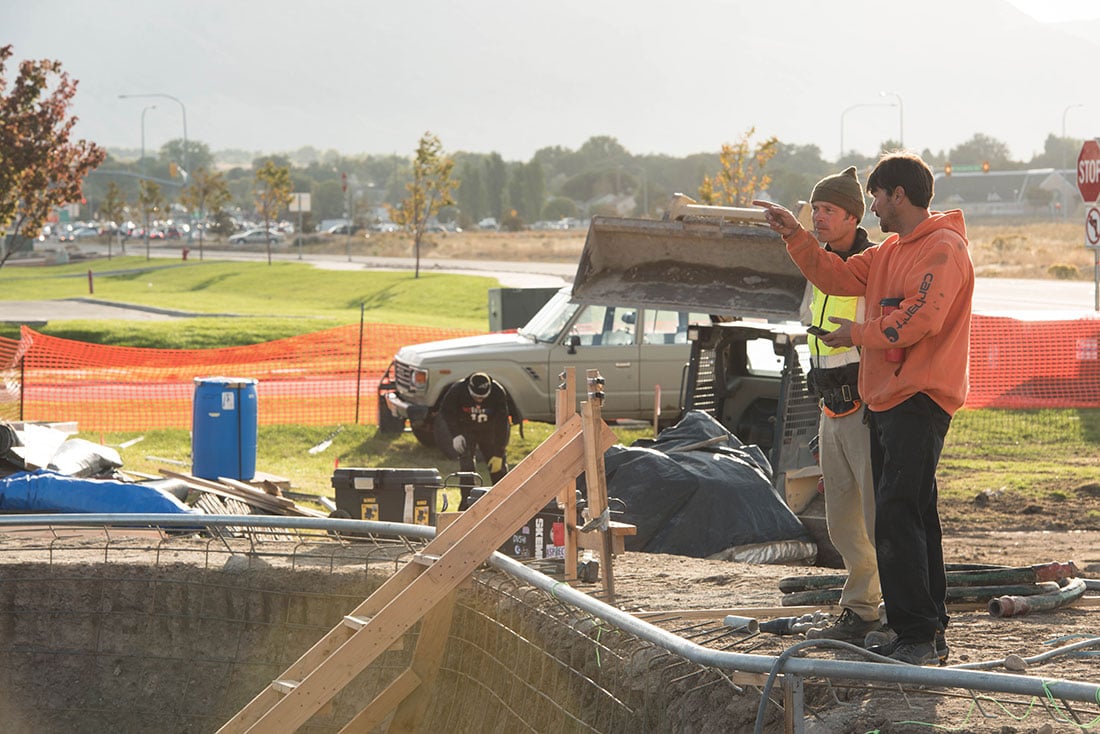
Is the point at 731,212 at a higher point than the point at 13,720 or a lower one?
higher

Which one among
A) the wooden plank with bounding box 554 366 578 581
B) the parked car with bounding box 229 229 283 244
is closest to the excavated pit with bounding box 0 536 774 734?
the wooden plank with bounding box 554 366 578 581

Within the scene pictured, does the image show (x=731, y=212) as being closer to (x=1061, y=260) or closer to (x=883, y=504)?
(x=883, y=504)

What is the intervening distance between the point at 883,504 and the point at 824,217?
4.01 ft

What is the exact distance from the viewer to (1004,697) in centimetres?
443

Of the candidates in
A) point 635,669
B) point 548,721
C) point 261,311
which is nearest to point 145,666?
point 548,721

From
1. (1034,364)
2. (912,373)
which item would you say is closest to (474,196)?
(1034,364)

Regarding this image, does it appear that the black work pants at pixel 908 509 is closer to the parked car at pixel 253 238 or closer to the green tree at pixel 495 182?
the parked car at pixel 253 238

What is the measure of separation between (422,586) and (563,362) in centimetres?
1023

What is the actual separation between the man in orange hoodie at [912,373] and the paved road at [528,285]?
54.8 ft

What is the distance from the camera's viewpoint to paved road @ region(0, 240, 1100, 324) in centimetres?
3572

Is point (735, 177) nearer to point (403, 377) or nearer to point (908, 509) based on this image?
point (403, 377)

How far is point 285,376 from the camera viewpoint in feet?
70.0

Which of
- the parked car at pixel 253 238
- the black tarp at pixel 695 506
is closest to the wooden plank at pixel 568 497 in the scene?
the black tarp at pixel 695 506

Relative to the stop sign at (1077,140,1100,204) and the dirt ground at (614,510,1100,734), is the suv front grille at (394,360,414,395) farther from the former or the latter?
the stop sign at (1077,140,1100,204)
